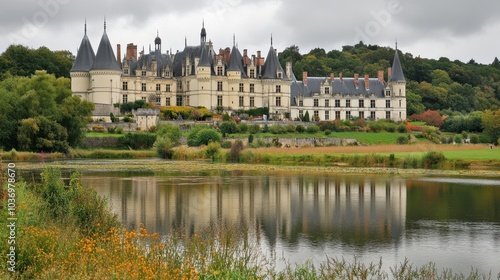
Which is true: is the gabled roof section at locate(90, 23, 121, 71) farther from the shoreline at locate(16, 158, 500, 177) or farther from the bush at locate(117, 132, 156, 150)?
the shoreline at locate(16, 158, 500, 177)

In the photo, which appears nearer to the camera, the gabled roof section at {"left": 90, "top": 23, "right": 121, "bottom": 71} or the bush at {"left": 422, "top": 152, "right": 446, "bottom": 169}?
the bush at {"left": 422, "top": 152, "right": 446, "bottom": 169}

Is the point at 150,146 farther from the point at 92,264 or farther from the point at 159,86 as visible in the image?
the point at 92,264

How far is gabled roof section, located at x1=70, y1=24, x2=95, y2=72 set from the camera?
2221 inches

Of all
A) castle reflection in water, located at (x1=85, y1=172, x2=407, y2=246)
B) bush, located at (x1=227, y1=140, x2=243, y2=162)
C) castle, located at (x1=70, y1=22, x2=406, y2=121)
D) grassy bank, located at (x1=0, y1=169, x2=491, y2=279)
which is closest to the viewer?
grassy bank, located at (x1=0, y1=169, x2=491, y2=279)

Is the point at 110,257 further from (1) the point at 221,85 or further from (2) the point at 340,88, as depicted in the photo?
(2) the point at 340,88

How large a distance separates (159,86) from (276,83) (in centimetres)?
926

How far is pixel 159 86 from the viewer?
59531mm

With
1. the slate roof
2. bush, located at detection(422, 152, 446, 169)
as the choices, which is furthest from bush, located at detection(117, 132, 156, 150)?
bush, located at detection(422, 152, 446, 169)

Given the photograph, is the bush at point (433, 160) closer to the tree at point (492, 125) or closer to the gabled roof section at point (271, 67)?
the tree at point (492, 125)

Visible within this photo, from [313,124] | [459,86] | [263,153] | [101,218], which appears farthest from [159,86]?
[101,218]

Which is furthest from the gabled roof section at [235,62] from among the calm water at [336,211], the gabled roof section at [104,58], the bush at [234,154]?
the calm water at [336,211]

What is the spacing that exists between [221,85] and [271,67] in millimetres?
4375

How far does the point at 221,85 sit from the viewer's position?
58.7 metres

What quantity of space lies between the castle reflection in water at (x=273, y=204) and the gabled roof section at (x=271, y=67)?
32.8 meters
